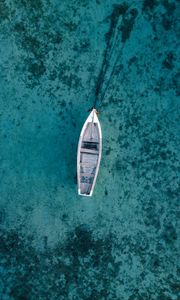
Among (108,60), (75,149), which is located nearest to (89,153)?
(75,149)

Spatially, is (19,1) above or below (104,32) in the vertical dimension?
above

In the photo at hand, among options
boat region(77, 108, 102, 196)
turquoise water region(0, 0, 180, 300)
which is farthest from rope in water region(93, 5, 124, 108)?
boat region(77, 108, 102, 196)

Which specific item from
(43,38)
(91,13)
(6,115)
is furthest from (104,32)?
(6,115)

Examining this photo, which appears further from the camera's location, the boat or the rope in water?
the rope in water

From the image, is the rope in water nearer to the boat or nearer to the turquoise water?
the turquoise water

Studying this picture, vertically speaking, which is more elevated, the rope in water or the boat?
the rope in water

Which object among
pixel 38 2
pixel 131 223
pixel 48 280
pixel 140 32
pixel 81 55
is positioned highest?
pixel 38 2

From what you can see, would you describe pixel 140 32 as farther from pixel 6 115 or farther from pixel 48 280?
pixel 48 280
